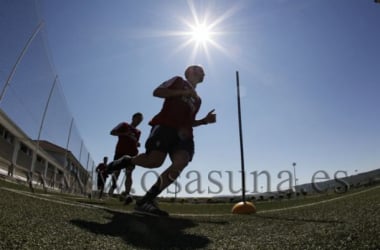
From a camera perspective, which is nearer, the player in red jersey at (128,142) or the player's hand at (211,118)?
the player's hand at (211,118)

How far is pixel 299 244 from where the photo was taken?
1546 mm

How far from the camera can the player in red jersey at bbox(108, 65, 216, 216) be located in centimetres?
356

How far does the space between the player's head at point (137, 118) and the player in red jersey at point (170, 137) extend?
3610mm

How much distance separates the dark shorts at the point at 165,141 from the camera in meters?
3.71

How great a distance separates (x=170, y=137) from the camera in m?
3.74

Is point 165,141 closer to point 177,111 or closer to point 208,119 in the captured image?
point 177,111

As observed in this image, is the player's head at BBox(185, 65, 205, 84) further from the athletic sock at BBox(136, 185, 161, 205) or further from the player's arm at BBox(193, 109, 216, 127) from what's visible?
the athletic sock at BBox(136, 185, 161, 205)

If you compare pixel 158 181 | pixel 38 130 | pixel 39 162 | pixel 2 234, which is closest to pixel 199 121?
pixel 158 181

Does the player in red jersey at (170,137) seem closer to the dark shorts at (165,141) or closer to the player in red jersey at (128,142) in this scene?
the dark shorts at (165,141)

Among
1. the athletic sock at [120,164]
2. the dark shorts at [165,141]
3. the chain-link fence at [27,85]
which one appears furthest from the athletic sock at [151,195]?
the chain-link fence at [27,85]

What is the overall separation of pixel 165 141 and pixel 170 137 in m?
0.08

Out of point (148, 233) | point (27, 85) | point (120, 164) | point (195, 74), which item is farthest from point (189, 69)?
point (27, 85)

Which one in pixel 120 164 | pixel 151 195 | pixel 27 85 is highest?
pixel 27 85

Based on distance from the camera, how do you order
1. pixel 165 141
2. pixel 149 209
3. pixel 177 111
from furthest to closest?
pixel 177 111, pixel 165 141, pixel 149 209
